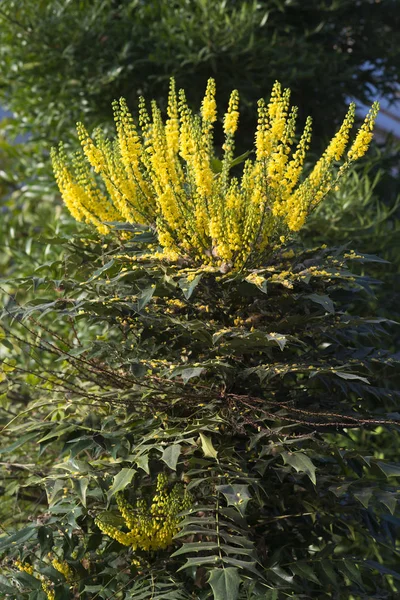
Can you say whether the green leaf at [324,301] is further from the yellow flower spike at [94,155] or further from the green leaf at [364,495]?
the yellow flower spike at [94,155]

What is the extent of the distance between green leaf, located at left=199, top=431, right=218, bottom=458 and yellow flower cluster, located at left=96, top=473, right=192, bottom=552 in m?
0.15

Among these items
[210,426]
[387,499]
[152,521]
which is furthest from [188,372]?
[387,499]

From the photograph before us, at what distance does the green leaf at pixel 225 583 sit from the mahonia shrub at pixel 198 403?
0.39 feet

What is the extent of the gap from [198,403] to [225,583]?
1.55 ft

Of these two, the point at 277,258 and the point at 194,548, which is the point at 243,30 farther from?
the point at 194,548

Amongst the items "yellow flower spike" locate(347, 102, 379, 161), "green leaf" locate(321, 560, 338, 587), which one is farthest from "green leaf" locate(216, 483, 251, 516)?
"yellow flower spike" locate(347, 102, 379, 161)

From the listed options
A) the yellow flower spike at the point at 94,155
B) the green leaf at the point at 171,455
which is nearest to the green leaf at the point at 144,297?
the green leaf at the point at 171,455

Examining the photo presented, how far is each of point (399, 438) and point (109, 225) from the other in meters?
1.83

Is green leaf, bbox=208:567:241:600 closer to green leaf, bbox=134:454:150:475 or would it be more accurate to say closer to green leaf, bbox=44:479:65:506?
green leaf, bbox=134:454:150:475

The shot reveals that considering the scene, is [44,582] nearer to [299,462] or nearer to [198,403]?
[198,403]

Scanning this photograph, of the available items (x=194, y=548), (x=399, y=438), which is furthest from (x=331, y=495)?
(x=399, y=438)

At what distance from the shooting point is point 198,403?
A: 1.72 metres

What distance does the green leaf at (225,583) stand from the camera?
1312 mm

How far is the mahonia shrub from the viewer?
159 cm
